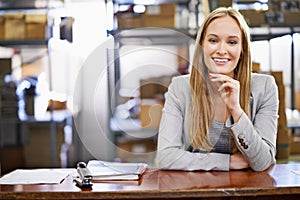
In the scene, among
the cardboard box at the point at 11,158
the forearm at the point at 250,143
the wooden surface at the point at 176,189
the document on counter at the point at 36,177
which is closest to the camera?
the wooden surface at the point at 176,189

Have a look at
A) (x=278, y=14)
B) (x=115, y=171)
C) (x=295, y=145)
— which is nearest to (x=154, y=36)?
(x=278, y=14)

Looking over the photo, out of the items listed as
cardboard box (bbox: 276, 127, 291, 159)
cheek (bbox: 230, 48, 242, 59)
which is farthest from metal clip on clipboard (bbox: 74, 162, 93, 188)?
cardboard box (bbox: 276, 127, 291, 159)

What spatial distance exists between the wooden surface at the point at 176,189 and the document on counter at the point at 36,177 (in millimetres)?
45

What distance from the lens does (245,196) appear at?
52.4 inches

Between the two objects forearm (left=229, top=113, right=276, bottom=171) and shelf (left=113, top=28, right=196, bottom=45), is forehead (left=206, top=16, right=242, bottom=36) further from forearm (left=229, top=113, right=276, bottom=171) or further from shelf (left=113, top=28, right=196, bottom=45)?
shelf (left=113, top=28, right=196, bottom=45)

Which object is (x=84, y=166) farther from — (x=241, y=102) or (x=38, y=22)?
(x=38, y=22)

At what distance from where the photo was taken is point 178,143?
1.65 meters

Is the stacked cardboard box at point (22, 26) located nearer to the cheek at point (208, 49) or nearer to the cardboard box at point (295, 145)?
the cardboard box at point (295, 145)

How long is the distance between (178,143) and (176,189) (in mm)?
362

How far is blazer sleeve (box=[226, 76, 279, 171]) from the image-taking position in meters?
1.56

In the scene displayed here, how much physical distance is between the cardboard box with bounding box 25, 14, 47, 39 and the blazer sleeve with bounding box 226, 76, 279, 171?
2529 millimetres

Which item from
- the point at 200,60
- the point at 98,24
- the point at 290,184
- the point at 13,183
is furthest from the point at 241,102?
the point at 98,24

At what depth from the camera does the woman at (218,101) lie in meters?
1.62

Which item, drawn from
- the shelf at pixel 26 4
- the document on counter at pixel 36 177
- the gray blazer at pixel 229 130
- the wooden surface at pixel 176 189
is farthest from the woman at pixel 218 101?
the shelf at pixel 26 4
